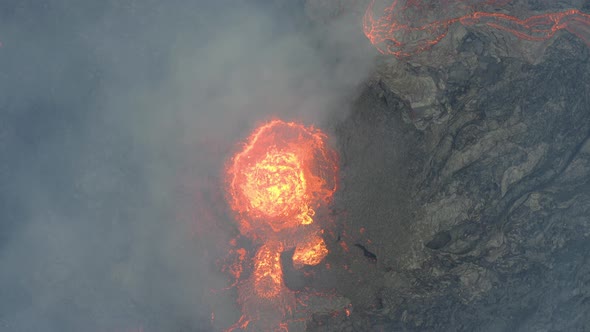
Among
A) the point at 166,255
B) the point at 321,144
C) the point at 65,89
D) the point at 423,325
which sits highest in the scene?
the point at 65,89

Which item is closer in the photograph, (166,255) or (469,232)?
(469,232)

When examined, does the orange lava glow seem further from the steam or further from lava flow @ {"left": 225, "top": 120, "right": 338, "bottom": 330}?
the steam

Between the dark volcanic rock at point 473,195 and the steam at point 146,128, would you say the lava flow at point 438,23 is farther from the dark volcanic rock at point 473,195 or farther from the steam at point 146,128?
the steam at point 146,128

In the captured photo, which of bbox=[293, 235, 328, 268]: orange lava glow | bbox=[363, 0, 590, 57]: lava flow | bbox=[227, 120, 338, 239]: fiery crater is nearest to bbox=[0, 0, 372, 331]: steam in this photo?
bbox=[227, 120, 338, 239]: fiery crater

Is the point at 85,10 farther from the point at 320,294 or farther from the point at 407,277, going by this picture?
the point at 407,277

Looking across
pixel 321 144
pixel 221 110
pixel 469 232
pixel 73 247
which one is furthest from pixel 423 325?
pixel 73 247

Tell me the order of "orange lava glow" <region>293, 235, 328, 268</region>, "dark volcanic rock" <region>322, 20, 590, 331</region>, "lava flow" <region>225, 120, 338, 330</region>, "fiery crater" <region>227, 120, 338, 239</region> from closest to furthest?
"dark volcanic rock" <region>322, 20, 590, 331</region>
"orange lava glow" <region>293, 235, 328, 268</region>
"lava flow" <region>225, 120, 338, 330</region>
"fiery crater" <region>227, 120, 338, 239</region>

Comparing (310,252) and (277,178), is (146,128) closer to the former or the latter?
(277,178)

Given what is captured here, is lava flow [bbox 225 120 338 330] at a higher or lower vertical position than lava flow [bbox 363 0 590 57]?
lower
